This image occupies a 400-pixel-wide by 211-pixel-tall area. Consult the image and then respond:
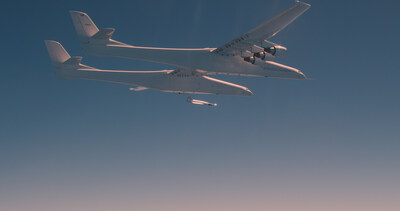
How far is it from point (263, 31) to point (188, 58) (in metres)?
9.17

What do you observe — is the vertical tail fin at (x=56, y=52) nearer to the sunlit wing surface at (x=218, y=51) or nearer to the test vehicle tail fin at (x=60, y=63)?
the test vehicle tail fin at (x=60, y=63)

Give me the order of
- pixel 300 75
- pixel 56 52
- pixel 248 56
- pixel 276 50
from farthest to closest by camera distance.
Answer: pixel 300 75 < pixel 56 52 < pixel 276 50 < pixel 248 56

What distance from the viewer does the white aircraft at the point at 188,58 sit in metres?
36.6

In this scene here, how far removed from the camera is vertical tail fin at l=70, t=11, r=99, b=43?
38.2m

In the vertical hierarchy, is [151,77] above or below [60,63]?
above

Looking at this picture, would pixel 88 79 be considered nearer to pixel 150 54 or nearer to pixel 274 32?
pixel 150 54

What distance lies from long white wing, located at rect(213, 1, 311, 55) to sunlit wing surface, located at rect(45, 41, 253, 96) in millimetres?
7375

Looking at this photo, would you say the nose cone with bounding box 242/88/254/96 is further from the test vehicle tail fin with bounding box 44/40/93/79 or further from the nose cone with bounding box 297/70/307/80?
the test vehicle tail fin with bounding box 44/40/93/79

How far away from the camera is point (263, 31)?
117 ft

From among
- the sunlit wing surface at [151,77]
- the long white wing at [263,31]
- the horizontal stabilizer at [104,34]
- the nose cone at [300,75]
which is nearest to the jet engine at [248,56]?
the long white wing at [263,31]

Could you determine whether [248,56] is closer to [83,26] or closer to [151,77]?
[151,77]

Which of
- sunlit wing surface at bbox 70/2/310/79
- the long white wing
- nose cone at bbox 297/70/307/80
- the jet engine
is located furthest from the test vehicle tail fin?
nose cone at bbox 297/70/307/80

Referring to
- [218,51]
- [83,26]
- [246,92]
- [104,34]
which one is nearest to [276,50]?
[218,51]

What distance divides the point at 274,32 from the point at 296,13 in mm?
3129
